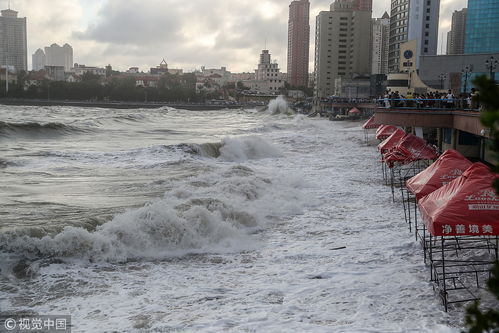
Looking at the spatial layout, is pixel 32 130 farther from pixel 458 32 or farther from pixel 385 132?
pixel 458 32

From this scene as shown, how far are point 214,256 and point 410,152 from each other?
861cm

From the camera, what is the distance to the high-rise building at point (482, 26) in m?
76.8

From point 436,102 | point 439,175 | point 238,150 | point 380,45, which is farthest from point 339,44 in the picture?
point 439,175

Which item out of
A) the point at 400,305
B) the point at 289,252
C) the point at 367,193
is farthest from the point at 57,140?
the point at 400,305

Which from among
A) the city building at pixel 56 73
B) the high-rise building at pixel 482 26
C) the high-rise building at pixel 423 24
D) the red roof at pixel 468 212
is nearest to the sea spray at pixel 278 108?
the high-rise building at pixel 423 24

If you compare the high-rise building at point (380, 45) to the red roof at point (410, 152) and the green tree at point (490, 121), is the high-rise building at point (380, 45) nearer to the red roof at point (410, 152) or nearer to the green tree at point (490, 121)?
the red roof at point (410, 152)

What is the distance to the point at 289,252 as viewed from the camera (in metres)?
11.5

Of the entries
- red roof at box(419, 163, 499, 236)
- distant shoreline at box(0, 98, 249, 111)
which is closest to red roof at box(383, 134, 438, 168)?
red roof at box(419, 163, 499, 236)

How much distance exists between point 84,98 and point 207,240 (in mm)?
139548

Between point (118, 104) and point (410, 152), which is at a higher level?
point (118, 104)

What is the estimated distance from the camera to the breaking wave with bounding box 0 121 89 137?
44.6 meters

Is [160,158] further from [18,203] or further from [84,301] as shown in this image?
[84,301]

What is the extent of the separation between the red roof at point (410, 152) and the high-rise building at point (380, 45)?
396ft

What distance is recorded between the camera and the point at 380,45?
149500mm
